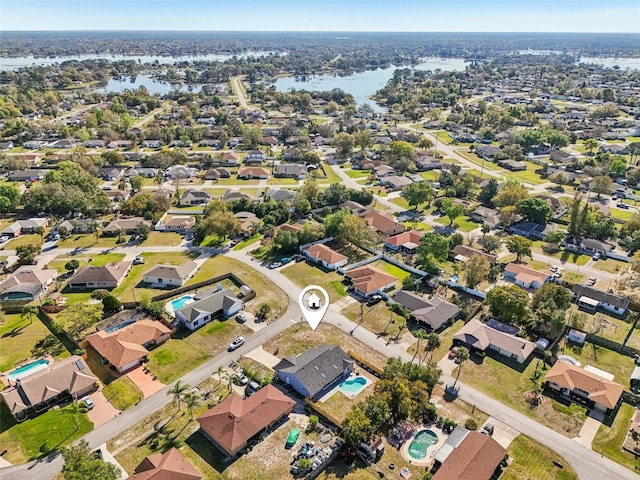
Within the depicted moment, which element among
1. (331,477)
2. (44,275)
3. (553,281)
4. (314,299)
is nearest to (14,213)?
(44,275)

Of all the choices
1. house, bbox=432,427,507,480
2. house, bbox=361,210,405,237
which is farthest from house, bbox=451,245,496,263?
house, bbox=432,427,507,480

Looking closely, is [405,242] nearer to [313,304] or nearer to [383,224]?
[383,224]

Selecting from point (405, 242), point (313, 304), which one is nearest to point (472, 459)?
point (313, 304)

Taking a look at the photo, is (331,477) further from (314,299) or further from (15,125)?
(15,125)

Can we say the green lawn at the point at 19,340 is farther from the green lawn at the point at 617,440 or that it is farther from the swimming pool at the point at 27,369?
the green lawn at the point at 617,440

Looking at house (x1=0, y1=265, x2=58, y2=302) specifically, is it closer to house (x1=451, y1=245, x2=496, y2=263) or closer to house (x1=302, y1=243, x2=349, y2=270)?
house (x1=302, y1=243, x2=349, y2=270)
